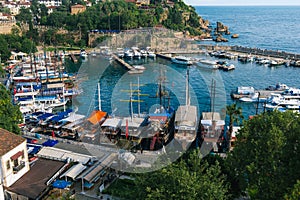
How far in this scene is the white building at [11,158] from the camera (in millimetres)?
14227

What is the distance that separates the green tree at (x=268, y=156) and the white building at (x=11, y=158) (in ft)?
32.2

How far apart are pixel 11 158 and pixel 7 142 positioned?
80 centimetres

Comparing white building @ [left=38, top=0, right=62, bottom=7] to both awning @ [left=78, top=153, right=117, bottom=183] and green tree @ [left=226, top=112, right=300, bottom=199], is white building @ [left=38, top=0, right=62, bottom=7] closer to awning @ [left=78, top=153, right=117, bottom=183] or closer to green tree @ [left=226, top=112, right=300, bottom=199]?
awning @ [left=78, top=153, right=117, bottom=183]

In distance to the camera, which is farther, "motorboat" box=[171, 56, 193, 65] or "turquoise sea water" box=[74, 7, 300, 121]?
"motorboat" box=[171, 56, 193, 65]

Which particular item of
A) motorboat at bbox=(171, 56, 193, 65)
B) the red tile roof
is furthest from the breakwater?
the red tile roof

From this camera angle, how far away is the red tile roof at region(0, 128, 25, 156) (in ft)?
46.9

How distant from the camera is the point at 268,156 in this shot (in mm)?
11344

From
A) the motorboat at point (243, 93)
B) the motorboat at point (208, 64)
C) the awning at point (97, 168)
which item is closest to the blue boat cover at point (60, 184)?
the awning at point (97, 168)

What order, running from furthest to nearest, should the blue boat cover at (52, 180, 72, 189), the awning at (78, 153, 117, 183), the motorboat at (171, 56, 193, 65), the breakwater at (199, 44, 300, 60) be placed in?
the breakwater at (199, 44, 300, 60) < the motorboat at (171, 56, 193, 65) < the awning at (78, 153, 117, 183) < the blue boat cover at (52, 180, 72, 189)

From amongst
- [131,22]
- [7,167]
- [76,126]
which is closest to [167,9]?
[131,22]

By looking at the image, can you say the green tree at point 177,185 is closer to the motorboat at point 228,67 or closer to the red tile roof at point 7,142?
the red tile roof at point 7,142

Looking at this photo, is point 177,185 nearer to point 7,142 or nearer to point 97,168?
point 97,168

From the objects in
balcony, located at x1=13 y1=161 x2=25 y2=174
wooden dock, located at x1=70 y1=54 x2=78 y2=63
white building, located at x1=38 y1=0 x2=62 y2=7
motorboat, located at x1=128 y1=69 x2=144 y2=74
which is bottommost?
balcony, located at x1=13 y1=161 x2=25 y2=174

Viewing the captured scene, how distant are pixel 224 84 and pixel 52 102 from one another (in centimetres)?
2224
